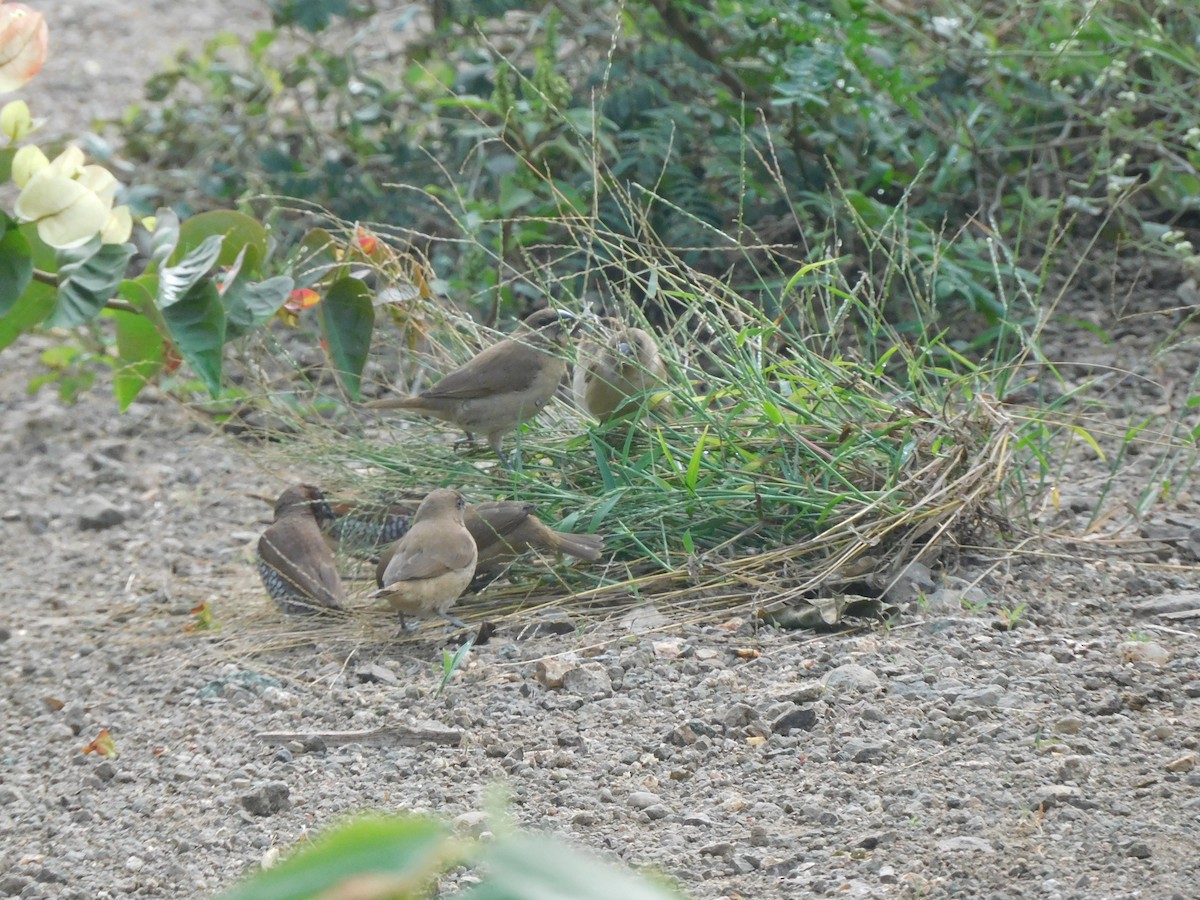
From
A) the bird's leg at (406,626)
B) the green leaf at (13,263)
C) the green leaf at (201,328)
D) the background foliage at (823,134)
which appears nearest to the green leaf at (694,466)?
the bird's leg at (406,626)

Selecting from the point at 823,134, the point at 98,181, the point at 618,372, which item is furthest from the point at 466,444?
the point at 823,134

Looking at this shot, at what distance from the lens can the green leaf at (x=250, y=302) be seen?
4066 millimetres

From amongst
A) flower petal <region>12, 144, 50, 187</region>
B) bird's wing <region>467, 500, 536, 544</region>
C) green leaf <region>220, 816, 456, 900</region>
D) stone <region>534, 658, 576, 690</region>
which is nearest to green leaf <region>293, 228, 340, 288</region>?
flower petal <region>12, 144, 50, 187</region>

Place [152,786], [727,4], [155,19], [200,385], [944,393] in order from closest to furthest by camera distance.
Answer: [152,786], [944,393], [200,385], [727,4], [155,19]

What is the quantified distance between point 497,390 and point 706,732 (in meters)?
1.52

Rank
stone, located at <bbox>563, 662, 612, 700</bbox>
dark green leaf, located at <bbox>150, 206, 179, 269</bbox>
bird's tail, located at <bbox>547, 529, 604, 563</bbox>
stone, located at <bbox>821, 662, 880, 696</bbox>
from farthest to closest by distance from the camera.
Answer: dark green leaf, located at <bbox>150, 206, 179, 269</bbox> < bird's tail, located at <bbox>547, 529, 604, 563</bbox> < stone, located at <bbox>563, 662, 612, 700</bbox> < stone, located at <bbox>821, 662, 880, 696</bbox>

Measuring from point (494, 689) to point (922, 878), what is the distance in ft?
4.16

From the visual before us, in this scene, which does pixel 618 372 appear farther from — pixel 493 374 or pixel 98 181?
pixel 98 181

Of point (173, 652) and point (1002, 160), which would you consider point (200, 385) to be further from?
point (1002, 160)

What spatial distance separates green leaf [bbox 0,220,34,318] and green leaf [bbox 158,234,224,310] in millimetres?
345

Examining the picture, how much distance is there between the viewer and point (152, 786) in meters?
3.20

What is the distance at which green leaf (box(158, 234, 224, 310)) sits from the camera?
393 centimetres

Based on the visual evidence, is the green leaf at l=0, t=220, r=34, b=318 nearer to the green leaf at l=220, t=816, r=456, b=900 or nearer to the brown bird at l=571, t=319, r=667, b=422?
the brown bird at l=571, t=319, r=667, b=422

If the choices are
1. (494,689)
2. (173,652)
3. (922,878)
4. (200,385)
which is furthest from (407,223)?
(922,878)
